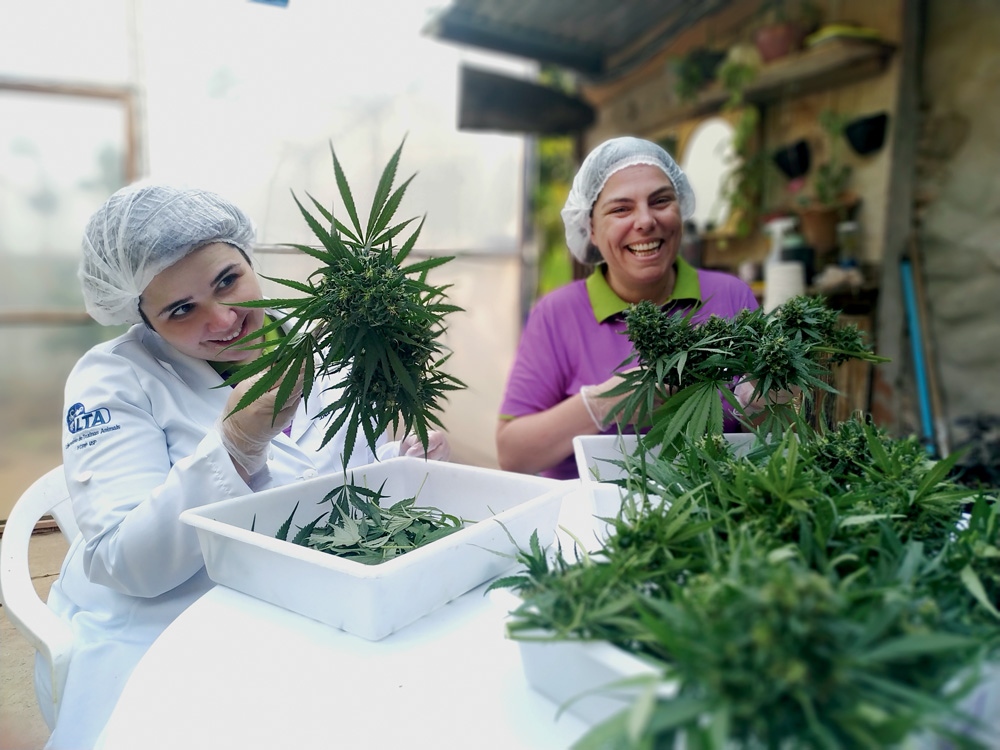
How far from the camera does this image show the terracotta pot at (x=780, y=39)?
322cm

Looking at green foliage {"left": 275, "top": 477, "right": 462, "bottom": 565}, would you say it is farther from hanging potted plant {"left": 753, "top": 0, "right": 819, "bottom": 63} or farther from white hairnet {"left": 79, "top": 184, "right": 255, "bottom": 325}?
hanging potted plant {"left": 753, "top": 0, "right": 819, "bottom": 63}

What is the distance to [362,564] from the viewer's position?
0.76 metres

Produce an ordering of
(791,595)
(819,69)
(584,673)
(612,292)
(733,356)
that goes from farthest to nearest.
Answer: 1. (819,69)
2. (612,292)
3. (733,356)
4. (584,673)
5. (791,595)

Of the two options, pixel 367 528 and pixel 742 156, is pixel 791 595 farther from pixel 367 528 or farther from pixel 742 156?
pixel 742 156

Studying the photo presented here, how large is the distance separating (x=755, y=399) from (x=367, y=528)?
25.0 inches

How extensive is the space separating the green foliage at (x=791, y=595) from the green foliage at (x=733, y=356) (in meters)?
0.10

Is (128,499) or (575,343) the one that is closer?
(128,499)

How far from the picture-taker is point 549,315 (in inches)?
71.4

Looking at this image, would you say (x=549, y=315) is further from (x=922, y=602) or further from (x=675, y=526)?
(x=922, y=602)

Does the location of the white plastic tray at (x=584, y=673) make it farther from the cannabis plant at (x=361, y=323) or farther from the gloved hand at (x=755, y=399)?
the gloved hand at (x=755, y=399)

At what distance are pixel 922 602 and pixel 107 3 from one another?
3606 mm

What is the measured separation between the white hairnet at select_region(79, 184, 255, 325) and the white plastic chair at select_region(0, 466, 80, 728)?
1.40 ft

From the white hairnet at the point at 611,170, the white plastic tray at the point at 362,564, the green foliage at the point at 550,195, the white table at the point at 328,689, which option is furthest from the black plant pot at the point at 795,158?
the white table at the point at 328,689

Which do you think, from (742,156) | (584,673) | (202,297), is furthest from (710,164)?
(584,673)
